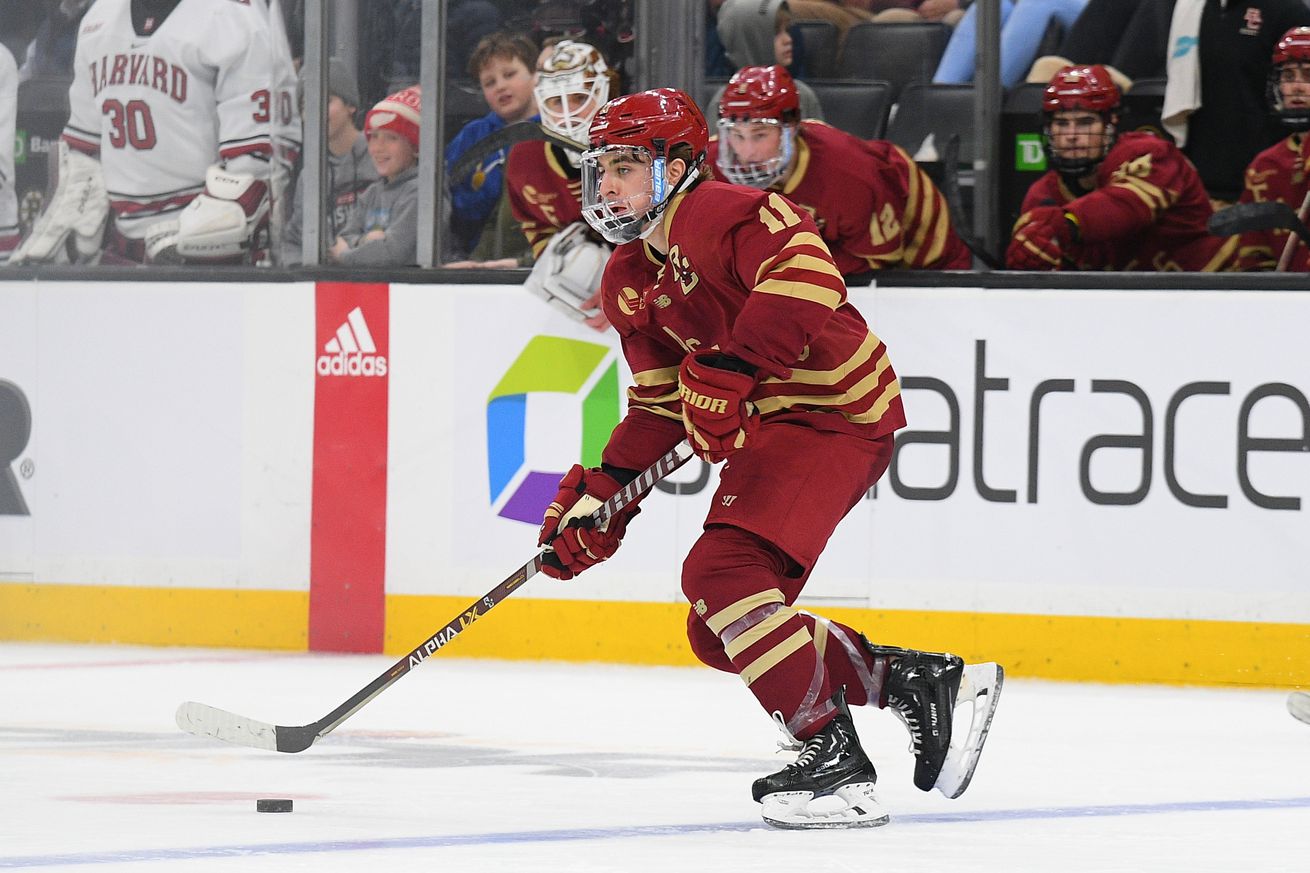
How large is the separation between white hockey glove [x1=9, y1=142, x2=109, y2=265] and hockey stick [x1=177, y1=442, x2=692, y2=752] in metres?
2.53

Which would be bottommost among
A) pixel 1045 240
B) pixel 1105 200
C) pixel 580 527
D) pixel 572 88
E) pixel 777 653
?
pixel 777 653

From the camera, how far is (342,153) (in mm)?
5383

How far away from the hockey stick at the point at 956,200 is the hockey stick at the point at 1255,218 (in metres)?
0.56

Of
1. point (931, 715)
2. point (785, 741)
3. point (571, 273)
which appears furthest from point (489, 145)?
point (931, 715)

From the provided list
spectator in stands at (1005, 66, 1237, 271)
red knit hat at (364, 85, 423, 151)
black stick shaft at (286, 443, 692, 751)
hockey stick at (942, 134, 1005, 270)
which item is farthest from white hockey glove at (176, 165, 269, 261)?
black stick shaft at (286, 443, 692, 751)

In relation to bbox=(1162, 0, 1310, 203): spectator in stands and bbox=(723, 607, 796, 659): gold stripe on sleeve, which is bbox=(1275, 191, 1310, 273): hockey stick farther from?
bbox=(723, 607, 796, 659): gold stripe on sleeve

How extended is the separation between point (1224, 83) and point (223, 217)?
267cm

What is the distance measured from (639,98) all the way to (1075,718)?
6.07ft

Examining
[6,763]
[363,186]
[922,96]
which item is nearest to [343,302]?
[363,186]

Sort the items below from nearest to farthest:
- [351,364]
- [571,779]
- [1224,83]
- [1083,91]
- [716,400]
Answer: [716,400] < [571,779] < [1083,91] < [1224,83] < [351,364]

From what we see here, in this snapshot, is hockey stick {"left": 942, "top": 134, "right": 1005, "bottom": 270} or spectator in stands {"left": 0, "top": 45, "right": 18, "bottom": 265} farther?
spectator in stands {"left": 0, "top": 45, "right": 18, "bottom": 265}

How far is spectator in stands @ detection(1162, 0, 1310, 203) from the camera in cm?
504

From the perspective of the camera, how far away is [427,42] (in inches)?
209

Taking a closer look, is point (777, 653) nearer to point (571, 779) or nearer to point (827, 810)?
point (827, 810)
